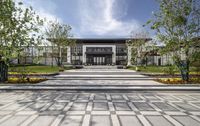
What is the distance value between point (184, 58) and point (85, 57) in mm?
59543

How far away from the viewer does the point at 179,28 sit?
15.2 meters

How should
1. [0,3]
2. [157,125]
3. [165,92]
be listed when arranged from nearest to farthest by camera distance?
[157,125] < [165,92] < [0,3]

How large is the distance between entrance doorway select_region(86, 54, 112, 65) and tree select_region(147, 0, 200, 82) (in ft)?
191

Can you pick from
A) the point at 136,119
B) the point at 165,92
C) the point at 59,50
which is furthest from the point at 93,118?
the point at 59,50

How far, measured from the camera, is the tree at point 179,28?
48.9 feet

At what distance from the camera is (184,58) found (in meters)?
15.5

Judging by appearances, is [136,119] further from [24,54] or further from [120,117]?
[24,54]

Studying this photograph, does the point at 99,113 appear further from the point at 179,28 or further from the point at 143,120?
the point at 179,28

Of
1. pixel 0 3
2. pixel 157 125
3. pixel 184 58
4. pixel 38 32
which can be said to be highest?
pixel 0 3

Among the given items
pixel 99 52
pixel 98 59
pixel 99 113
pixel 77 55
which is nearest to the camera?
pixel 99 113

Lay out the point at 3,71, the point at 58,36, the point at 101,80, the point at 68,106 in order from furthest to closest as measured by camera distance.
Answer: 1. the point at 58,36
2. the point at 101,80
3. the point at 3,71
4. the point at 68,106

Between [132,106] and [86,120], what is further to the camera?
[132,106]

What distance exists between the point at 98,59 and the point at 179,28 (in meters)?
59.3

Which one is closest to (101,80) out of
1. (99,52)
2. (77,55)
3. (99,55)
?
(99,52)
